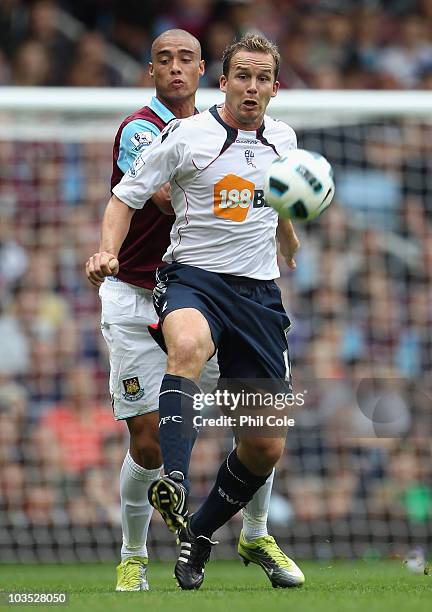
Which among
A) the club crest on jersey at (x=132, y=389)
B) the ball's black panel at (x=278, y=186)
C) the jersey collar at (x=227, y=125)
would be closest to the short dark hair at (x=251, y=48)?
the jersey collar at (x=227, y=125)

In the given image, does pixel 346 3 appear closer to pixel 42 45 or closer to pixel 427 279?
pixel 42 45

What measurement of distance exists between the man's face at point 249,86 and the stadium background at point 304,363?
14.3 ft

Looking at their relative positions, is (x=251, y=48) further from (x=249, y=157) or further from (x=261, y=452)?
(x=261, y=452)

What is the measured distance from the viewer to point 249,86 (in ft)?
20.9

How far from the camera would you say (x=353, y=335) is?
444 inches

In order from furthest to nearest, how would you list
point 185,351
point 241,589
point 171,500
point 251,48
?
point 241,589 → point 251,48 → point 185,351 → point 171,500

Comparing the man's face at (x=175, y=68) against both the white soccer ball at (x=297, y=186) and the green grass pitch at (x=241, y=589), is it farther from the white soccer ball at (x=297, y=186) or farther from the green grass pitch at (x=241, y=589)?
the green grass pitch at (x=241, y=589)

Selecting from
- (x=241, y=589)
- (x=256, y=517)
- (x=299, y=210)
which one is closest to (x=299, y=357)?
(x=256, y=517)

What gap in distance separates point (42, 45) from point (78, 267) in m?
3.44

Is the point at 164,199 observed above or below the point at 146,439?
above

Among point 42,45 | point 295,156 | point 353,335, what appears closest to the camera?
point 295,156

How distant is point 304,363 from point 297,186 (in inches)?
206

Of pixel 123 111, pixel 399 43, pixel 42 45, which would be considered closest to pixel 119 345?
pixel 123 111

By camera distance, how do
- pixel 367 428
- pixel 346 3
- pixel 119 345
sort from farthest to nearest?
1. pixel 346 3
2. pixel 367 428
3. pixel 119 345
